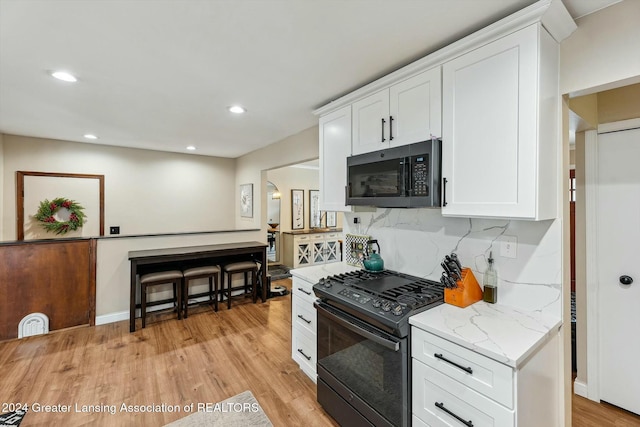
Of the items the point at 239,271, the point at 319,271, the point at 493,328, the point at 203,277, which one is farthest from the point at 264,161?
the point at 493,328

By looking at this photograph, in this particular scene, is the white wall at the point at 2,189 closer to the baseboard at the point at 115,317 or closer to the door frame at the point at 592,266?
the baseboard at the point at 115,317

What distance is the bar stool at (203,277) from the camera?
376 cm

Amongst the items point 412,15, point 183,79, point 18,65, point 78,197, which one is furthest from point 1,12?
point 78,197

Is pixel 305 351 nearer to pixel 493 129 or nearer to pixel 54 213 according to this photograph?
pixel 493 129

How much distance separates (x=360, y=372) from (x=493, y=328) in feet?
2.72

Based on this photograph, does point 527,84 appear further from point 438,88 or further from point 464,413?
point 464,413

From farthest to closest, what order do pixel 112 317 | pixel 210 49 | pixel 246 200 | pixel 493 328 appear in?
pixel 246 200 → pixel 112 317 → pixel 210 49 → pixel 493 328

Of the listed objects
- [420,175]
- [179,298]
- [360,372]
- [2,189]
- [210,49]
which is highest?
[210,49]

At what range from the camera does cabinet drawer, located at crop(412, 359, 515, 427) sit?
4.04 feet

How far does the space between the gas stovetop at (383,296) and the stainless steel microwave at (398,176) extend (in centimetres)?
57

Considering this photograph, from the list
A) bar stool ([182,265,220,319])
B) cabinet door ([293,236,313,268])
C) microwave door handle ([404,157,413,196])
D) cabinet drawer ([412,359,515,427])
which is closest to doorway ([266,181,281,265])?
cabinet door ([293,236,313,268])

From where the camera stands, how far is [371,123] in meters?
2.20

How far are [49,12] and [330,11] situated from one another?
1.47 meters

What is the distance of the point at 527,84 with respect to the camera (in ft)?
4.59
